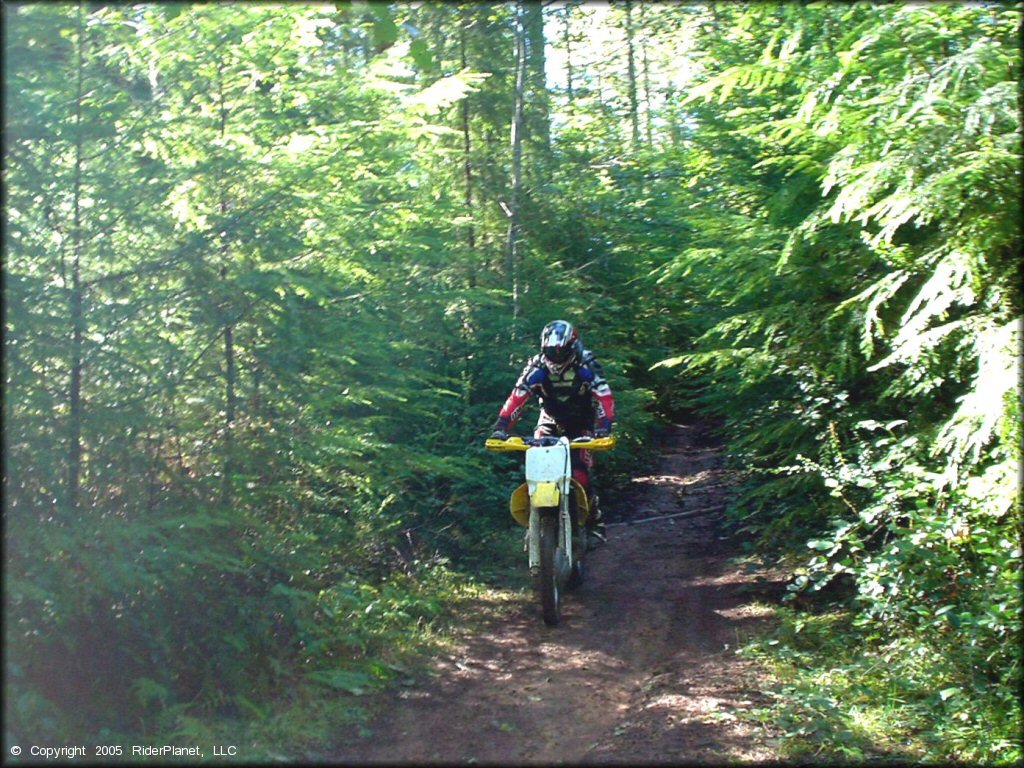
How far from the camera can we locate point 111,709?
202 inches

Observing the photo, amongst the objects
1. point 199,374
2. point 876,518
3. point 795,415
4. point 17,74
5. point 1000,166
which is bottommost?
point 876,518

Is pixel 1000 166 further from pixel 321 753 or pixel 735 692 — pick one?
pixel 321 753

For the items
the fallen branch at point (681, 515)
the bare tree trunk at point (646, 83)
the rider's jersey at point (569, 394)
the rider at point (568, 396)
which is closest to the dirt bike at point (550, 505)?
the rider at point (568, 396)

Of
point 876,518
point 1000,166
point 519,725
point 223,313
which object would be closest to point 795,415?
point 876,518

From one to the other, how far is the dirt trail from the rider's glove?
4.97 feet

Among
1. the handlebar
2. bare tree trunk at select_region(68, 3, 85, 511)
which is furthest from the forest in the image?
the handlebar

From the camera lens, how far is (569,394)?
866 centimetres

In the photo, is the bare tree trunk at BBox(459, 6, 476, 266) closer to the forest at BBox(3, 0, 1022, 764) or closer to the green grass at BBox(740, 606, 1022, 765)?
the forest at BBox(3, 0, 1022, 764)

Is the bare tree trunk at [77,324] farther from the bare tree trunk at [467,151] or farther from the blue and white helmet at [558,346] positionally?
the bare tree trunk at [467,151]

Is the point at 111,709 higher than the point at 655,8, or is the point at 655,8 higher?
the point at 655,8

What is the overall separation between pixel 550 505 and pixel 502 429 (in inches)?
41.8

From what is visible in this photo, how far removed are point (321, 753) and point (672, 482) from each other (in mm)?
9596

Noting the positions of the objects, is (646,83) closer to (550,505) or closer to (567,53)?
(567,53)

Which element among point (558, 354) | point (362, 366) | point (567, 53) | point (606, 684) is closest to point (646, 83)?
point (567, 53)
